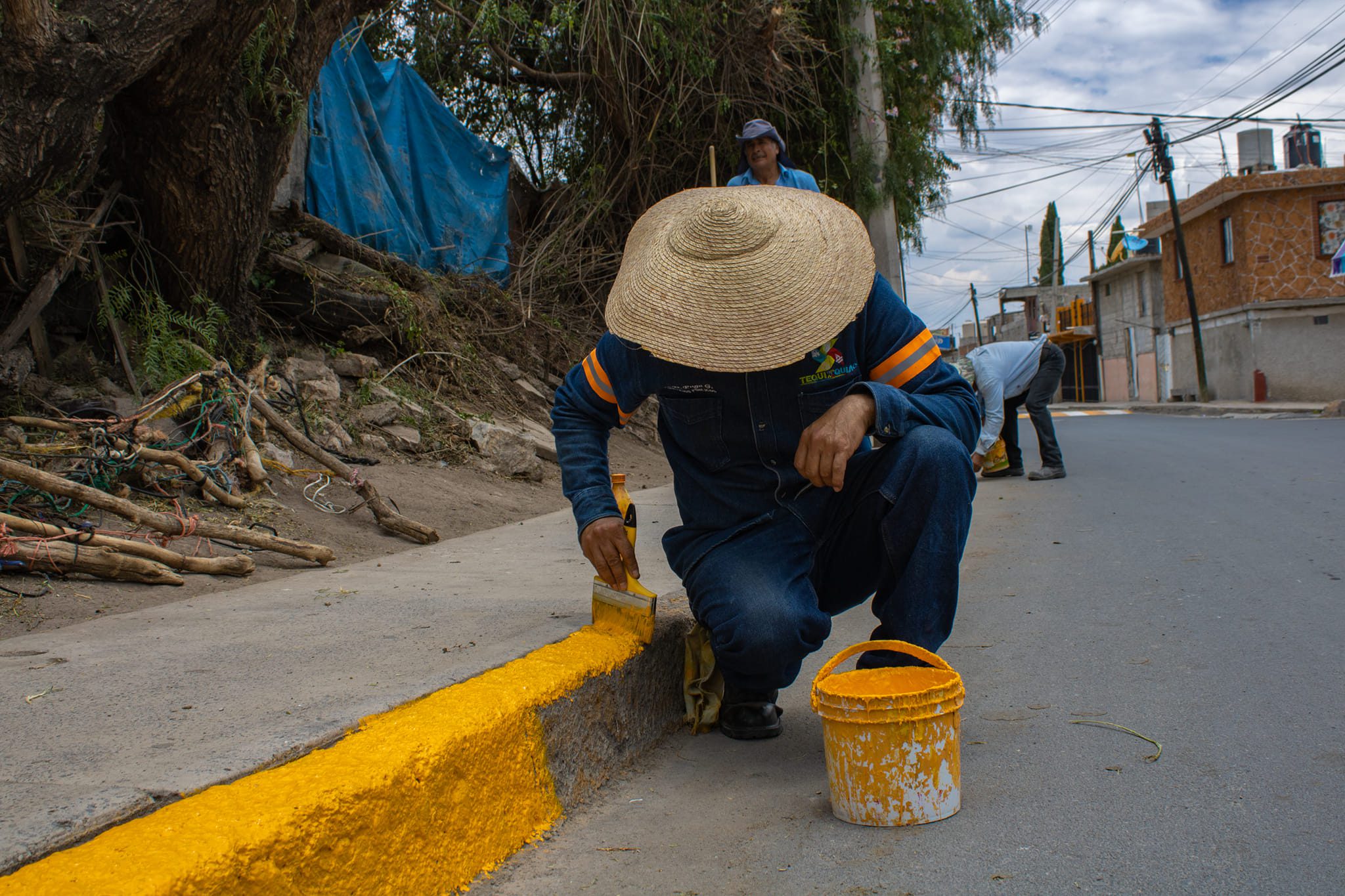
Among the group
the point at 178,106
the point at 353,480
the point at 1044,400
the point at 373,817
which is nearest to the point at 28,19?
the point at 178,106

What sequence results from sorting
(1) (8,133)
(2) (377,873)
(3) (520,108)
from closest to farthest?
(2) (377,873), (1) (8,133), (3) (520,108)

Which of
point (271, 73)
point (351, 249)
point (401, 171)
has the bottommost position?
point (351, 249)

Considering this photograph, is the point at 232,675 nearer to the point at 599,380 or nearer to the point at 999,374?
the point at 599,380

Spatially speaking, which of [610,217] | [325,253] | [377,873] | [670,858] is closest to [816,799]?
[670,858]

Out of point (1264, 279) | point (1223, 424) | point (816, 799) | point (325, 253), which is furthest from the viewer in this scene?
point (1264, 279)

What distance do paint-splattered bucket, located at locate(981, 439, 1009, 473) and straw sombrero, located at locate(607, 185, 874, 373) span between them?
7.13 m

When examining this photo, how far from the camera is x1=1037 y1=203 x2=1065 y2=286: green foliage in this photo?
58.6m

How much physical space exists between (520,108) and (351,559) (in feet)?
27.3

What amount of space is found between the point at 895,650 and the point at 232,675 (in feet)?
4.95

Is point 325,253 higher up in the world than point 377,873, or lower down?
higher up

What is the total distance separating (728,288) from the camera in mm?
2258

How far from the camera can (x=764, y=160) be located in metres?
5.87

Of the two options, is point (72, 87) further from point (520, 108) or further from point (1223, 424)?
point (1223, 424)

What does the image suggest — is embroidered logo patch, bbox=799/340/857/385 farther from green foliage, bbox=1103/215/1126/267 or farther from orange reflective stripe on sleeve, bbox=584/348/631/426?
green foliage, bbox=1103/215/1126/267
